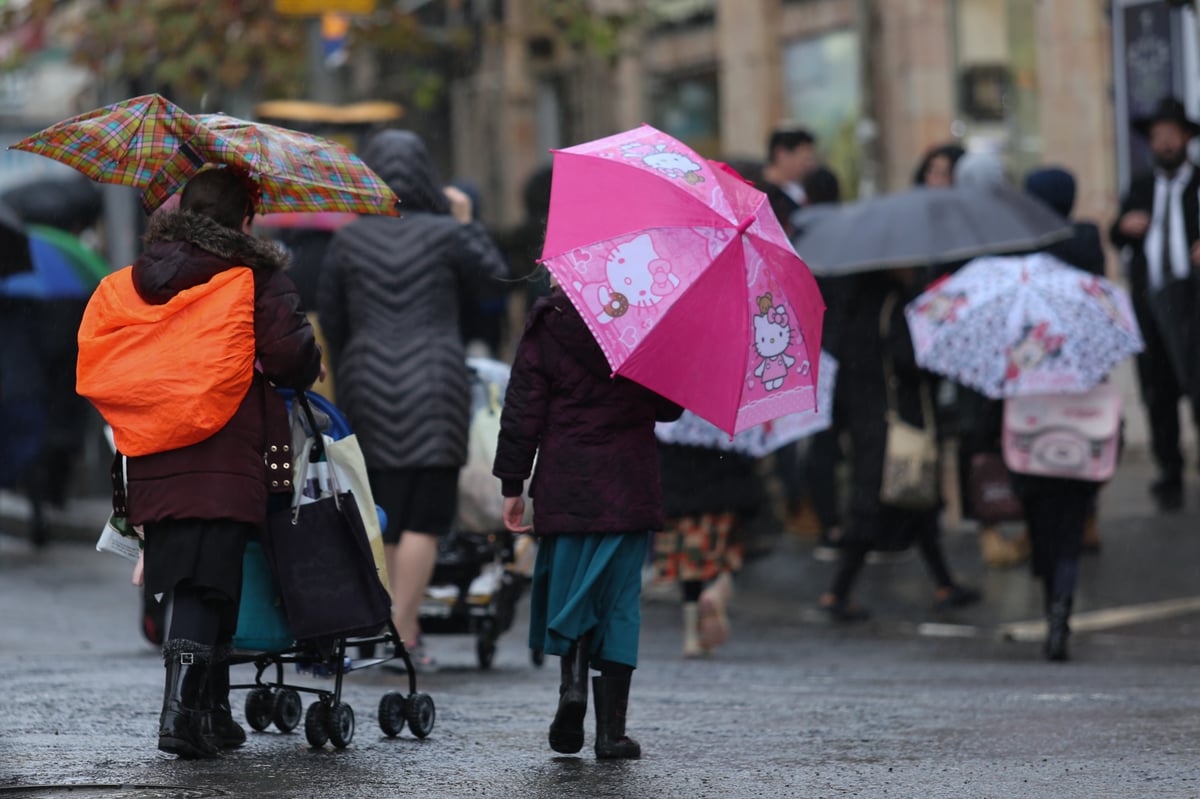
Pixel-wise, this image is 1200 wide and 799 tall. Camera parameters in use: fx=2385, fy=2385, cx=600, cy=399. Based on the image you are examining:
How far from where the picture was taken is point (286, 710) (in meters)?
7.24

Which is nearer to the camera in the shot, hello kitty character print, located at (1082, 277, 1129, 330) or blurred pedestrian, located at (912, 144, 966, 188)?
hello kitty character print, located at (1082, 277, 1129, 330)

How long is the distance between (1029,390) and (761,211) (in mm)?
3615

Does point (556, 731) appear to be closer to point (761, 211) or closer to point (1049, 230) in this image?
point (761, 211)

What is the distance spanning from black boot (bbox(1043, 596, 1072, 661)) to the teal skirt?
3646mm

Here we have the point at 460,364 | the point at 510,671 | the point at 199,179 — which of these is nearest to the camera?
the point at 199,179

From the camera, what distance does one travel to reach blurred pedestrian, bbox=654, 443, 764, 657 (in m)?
10.2

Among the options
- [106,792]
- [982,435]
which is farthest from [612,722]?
[982,435]

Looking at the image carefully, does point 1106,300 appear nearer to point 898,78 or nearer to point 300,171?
point 300,171

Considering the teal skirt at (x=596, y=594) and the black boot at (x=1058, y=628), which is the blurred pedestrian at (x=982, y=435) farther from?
the teal skirt at (x=596, y=594)

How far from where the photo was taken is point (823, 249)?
12.1 m

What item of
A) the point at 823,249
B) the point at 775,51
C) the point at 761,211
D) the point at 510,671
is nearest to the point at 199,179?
the point at 761,211

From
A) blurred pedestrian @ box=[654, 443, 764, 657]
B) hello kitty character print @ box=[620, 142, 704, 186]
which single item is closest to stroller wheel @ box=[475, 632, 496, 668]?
blurred pedestrian @ box=[654, 443, 764, 657]

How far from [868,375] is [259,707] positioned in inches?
205

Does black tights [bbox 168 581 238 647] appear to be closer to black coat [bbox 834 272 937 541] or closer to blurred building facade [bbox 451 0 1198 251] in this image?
black coat [bbox 834 272 937 541]
